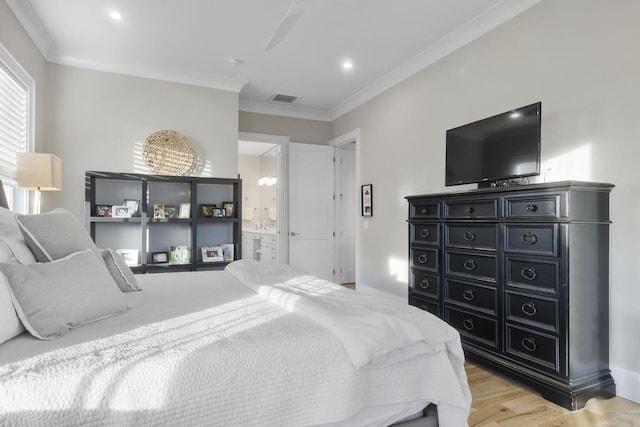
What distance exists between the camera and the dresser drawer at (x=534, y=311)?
2.15m

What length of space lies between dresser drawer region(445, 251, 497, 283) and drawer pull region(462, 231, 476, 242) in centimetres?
11

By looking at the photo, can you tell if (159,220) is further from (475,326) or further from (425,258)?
(475,326)

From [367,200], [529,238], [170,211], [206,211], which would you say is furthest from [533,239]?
[170,211]

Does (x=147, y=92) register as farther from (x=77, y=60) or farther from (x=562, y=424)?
(x=562, y=424)

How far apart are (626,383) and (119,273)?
311 cm

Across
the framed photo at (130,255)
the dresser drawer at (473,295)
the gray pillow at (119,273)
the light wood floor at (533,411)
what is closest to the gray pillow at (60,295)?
the gray pillow at (119,273)

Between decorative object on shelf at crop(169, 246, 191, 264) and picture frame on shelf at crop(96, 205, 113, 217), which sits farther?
decorative object on shelf at crop(169, 246, 191, 264)

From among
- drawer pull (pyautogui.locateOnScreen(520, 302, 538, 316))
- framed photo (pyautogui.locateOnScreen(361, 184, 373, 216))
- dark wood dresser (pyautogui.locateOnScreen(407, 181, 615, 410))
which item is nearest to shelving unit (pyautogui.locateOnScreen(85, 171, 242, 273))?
framed photo (pyautogui.locateOnScreen(361, 184, 373, 216))

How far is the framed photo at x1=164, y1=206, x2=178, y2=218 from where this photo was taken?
419cm

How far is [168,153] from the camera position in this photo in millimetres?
4246

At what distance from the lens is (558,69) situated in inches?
104

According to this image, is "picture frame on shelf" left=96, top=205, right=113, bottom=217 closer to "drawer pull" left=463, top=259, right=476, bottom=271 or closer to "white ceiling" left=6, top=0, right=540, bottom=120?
"white ceiling" left=6, top=0, right=540, bottom=120

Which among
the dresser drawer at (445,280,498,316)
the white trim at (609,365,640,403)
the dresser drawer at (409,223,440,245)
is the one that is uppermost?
the dresser drawer at (409,223,440,245)

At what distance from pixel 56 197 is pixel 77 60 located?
1.49 m
